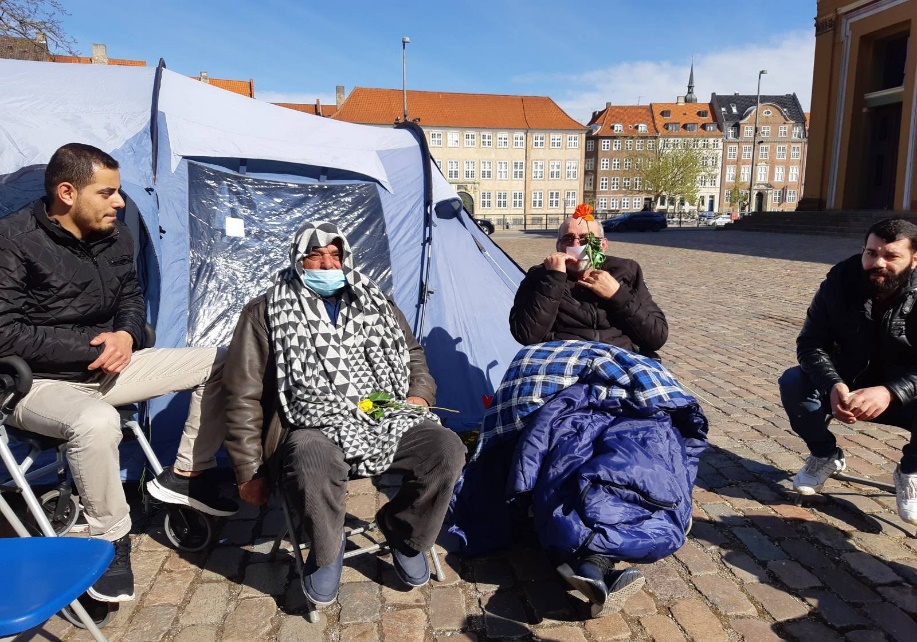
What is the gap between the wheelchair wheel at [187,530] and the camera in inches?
122

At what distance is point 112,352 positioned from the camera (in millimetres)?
2961

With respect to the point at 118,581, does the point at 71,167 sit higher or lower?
higher

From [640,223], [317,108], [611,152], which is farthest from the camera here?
[611,152]

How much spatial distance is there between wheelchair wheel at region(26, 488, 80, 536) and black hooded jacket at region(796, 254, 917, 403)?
150 inches

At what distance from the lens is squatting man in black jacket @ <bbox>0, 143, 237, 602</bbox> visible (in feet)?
8.64

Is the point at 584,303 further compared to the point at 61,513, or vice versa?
the point at 584,303

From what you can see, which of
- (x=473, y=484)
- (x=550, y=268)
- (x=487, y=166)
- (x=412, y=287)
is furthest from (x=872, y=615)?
(x=487, y=166)

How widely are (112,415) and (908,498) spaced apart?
3.72m

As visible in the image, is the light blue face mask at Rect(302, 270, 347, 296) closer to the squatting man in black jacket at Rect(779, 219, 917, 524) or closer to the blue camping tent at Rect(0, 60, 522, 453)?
the blue camping tent at Rect(0, 60, 522, 453)

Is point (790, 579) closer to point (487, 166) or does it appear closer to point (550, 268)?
point (550, 268)

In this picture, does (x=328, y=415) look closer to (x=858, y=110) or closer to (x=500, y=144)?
(x=858, y=110)

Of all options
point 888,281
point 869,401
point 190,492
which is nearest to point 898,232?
point 888,281

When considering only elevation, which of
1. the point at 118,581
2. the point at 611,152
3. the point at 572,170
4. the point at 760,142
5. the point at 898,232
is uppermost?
the point at 760,142

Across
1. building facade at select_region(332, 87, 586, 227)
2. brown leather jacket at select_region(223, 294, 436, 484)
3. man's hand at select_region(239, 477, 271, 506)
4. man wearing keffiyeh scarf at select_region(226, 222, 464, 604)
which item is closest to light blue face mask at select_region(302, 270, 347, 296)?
man wearing keffiyeh scarf at select_region(226, 222, 464, 604)
